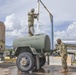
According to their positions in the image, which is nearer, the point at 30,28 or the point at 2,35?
the point at 30,28

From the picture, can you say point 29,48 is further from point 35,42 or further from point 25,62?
point 25,62

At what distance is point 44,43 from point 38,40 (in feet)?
1.01

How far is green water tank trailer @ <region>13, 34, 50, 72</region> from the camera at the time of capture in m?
12.7

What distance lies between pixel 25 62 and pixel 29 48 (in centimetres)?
68

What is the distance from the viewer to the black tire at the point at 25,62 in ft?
41.3

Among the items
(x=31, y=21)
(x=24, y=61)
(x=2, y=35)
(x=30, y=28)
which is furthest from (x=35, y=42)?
(x=2, y=35)

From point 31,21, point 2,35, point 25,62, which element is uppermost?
point 31,21

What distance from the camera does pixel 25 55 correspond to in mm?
12938

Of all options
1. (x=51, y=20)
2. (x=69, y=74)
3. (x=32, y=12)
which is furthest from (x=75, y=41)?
(x=69, y=74)

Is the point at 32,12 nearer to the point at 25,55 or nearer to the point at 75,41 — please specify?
the point at 25,55

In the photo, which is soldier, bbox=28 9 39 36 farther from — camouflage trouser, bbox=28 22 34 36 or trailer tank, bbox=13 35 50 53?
trailer tank, bbox=13 35 50 53

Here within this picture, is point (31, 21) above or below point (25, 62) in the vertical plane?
above

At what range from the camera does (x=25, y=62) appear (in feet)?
42.0

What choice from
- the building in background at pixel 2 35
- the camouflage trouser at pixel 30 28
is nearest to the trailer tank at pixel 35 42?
the camouflage trouser at pixel 30 28
